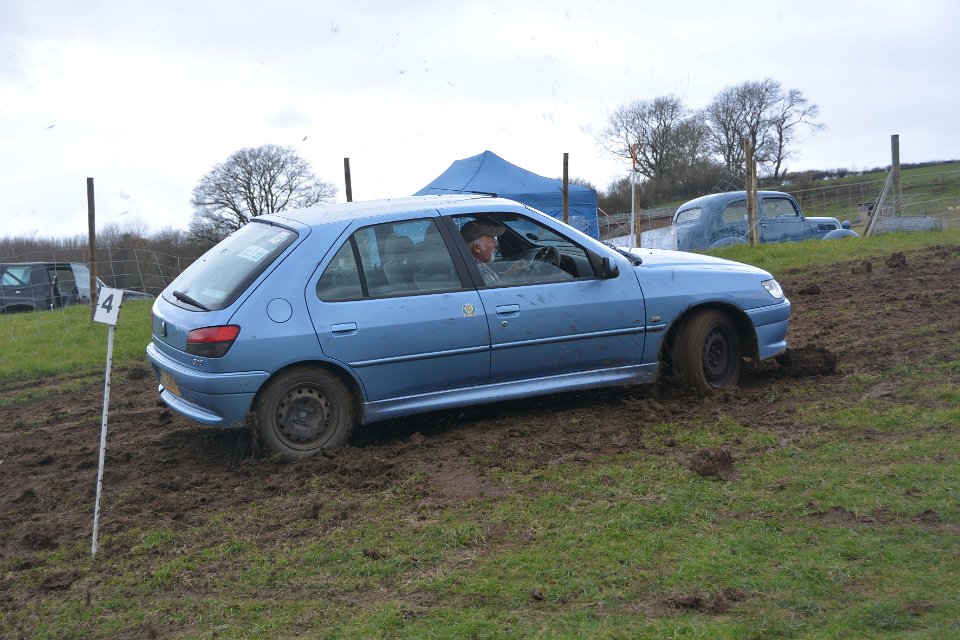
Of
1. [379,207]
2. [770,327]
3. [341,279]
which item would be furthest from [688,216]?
[341,279]

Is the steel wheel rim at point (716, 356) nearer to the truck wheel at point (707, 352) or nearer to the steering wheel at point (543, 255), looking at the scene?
the truck wheel at point (707, 352)

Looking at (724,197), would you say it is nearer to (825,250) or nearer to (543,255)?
(825,250)

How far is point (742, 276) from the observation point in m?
6.97

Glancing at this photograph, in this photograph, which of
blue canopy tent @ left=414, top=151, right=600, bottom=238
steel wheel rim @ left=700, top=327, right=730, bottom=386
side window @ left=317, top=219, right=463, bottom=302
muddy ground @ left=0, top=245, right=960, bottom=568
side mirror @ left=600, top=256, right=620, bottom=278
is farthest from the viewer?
blue canopy tent @ left=414, top=151, right=600, bottom=238

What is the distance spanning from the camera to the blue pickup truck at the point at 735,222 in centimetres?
1912

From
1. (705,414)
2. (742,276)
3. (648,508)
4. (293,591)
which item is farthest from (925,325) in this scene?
(293,591)

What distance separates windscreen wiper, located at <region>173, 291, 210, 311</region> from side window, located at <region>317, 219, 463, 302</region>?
0.74m

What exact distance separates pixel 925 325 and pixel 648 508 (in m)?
5.37

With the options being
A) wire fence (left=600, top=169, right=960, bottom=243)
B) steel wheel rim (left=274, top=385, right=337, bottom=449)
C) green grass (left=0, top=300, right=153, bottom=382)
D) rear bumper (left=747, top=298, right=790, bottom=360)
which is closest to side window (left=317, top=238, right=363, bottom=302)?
steel wheel rim (left=274, top=385, right=337, bottom=449)

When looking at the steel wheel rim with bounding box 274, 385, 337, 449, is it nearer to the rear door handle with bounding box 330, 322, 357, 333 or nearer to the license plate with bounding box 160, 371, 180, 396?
the rear door handle with bounding box 330, 322, 357, 333

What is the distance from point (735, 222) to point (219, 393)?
15487mm

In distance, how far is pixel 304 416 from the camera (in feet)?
19.0

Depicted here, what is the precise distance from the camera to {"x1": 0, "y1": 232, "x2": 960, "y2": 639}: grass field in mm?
3525

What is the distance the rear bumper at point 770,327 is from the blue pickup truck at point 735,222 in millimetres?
12013
